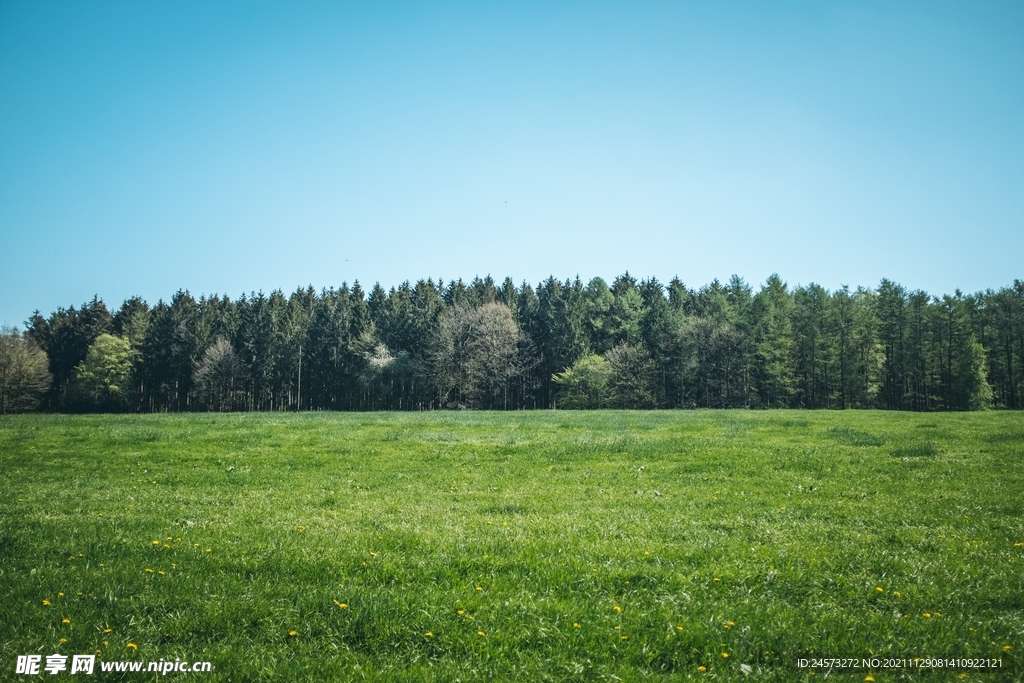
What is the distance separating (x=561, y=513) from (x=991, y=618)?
26.1 ft

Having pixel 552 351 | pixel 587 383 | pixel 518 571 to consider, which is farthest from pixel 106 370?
pixel 518 571

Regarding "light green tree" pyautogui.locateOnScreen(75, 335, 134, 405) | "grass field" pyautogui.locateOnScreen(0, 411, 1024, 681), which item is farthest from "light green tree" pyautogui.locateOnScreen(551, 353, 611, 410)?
"light green tree" pyautogui.locateOnScreen(75, 335, 134, 405)

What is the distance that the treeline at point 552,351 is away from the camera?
86000 mm

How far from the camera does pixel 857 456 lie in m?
22.1

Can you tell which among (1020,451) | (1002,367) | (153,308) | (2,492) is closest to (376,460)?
(2,492)

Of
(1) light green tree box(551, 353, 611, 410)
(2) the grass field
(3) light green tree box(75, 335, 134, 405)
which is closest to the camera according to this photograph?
(2) the grass field

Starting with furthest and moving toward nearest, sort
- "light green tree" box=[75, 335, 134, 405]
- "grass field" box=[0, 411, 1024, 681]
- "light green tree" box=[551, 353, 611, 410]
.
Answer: "light green tree" box=[75, 335, 134, 405]
"light green tree" box=[551, 353, 611, 410]
"grass field" box=[0, 411, 1024, 681]

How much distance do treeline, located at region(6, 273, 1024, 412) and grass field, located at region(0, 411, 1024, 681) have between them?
68.3 m

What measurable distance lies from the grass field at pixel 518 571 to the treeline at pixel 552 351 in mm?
68320

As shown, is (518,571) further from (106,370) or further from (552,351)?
(106,370)

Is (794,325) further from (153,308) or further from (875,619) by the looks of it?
(153,308)

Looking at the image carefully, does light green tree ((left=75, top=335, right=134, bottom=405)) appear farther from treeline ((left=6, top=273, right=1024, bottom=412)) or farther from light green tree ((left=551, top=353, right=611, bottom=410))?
light green tree ((left=551, top=353, right=611, bottom=410))

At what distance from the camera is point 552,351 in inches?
3861

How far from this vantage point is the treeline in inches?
3386
